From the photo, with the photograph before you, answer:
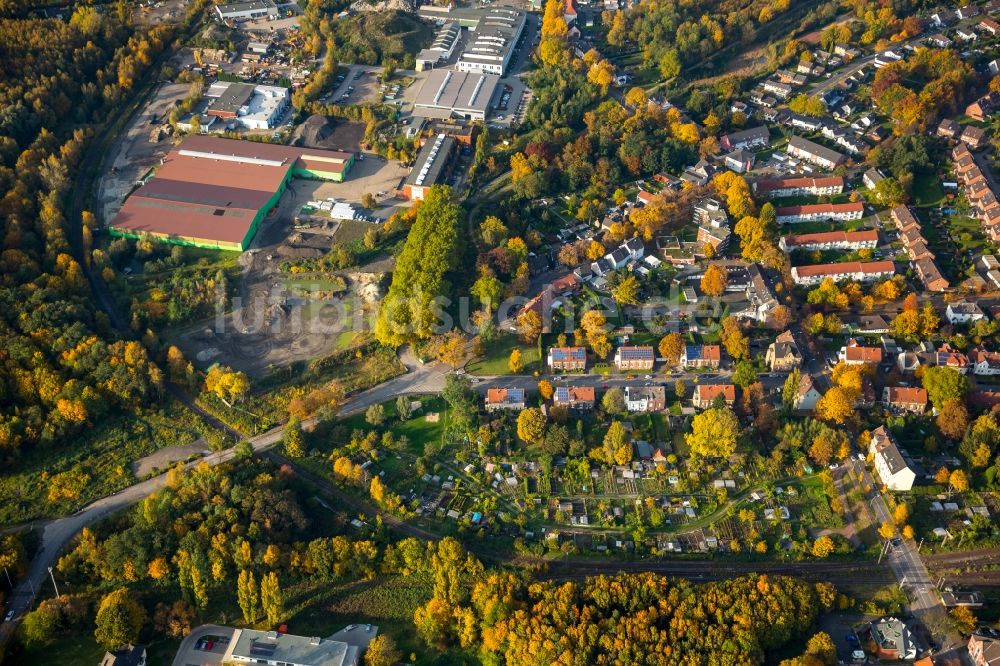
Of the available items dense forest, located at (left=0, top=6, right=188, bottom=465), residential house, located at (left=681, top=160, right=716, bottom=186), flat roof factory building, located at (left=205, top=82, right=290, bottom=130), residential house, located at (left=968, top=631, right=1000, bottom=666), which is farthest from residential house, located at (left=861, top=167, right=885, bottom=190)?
dense forest, located at (left=0, top=6, right=188, bottom=465)

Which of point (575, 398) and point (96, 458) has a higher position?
point (96, 458)

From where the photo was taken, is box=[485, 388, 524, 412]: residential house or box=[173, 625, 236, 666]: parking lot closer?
box=[173, 625, 236, 666]: parking lot

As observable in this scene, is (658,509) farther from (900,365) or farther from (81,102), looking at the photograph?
(81,102)

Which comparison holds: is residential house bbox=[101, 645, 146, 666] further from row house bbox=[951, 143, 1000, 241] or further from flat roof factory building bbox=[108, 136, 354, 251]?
row house bbox=[951, 143, 1000, 241]

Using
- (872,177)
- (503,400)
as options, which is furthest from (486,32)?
(503,400)

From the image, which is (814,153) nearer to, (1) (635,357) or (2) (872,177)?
(2) (872,177)

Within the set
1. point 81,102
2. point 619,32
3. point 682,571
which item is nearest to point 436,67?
point 619,32
